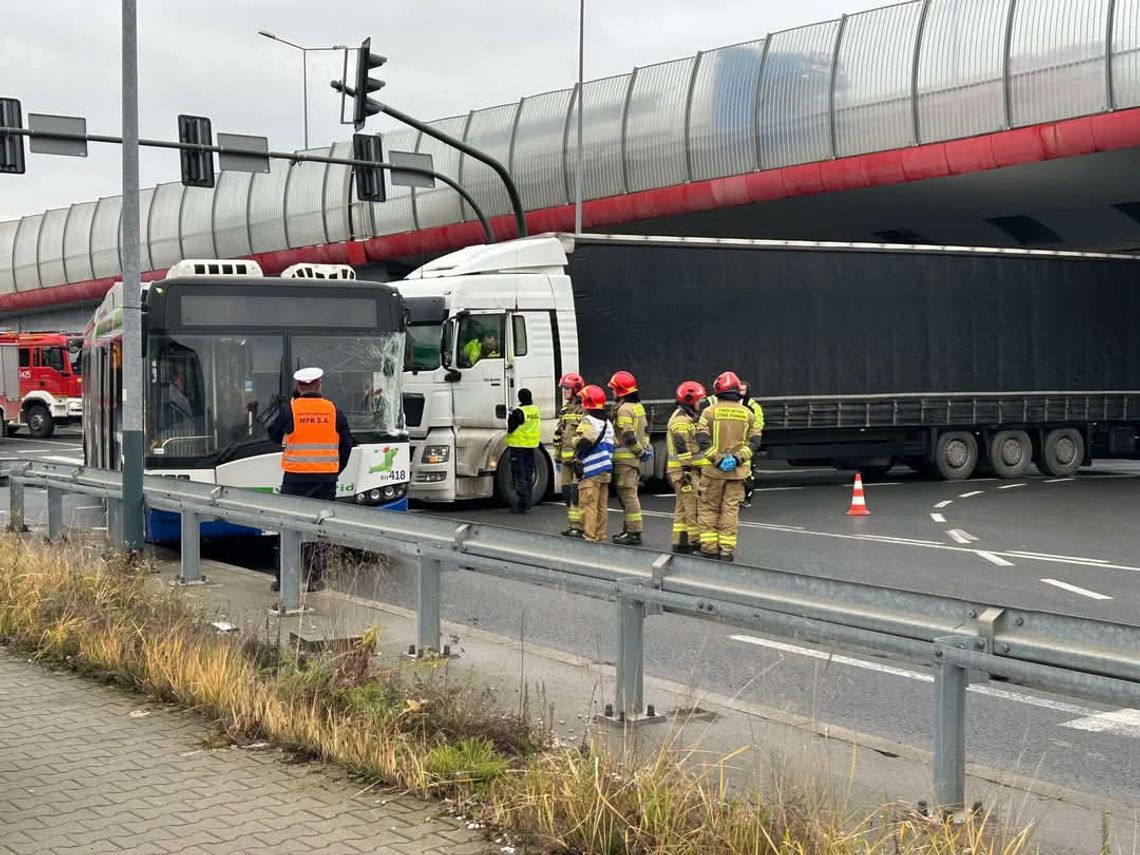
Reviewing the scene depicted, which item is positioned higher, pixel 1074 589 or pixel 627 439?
pixel 627 439

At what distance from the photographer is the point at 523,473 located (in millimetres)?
18766

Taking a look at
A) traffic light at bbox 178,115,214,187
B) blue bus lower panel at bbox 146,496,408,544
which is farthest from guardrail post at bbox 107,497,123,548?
traffic light at bbox 178,115,214,187

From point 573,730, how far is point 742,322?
16.6m

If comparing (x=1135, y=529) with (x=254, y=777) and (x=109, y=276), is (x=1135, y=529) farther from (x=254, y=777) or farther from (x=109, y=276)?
(x=109, y=276)

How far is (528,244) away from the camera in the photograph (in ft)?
66.1

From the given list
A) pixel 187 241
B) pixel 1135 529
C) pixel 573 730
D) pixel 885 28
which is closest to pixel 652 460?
pixel 1135 529

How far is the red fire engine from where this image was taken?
41.4 m

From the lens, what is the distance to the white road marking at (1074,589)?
11.6 metres

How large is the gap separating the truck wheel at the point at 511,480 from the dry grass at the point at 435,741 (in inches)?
398

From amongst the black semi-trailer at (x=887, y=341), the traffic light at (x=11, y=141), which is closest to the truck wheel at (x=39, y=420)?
the traffic light at (x=11, y=141)

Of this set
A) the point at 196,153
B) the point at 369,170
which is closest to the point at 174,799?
the point at 196,153

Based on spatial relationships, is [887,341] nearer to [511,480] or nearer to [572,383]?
[511,480]

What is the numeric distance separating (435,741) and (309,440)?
5711 millimetres

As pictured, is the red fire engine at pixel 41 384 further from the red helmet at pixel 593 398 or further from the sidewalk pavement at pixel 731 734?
the sidewalk pavement at pixel 731 734
